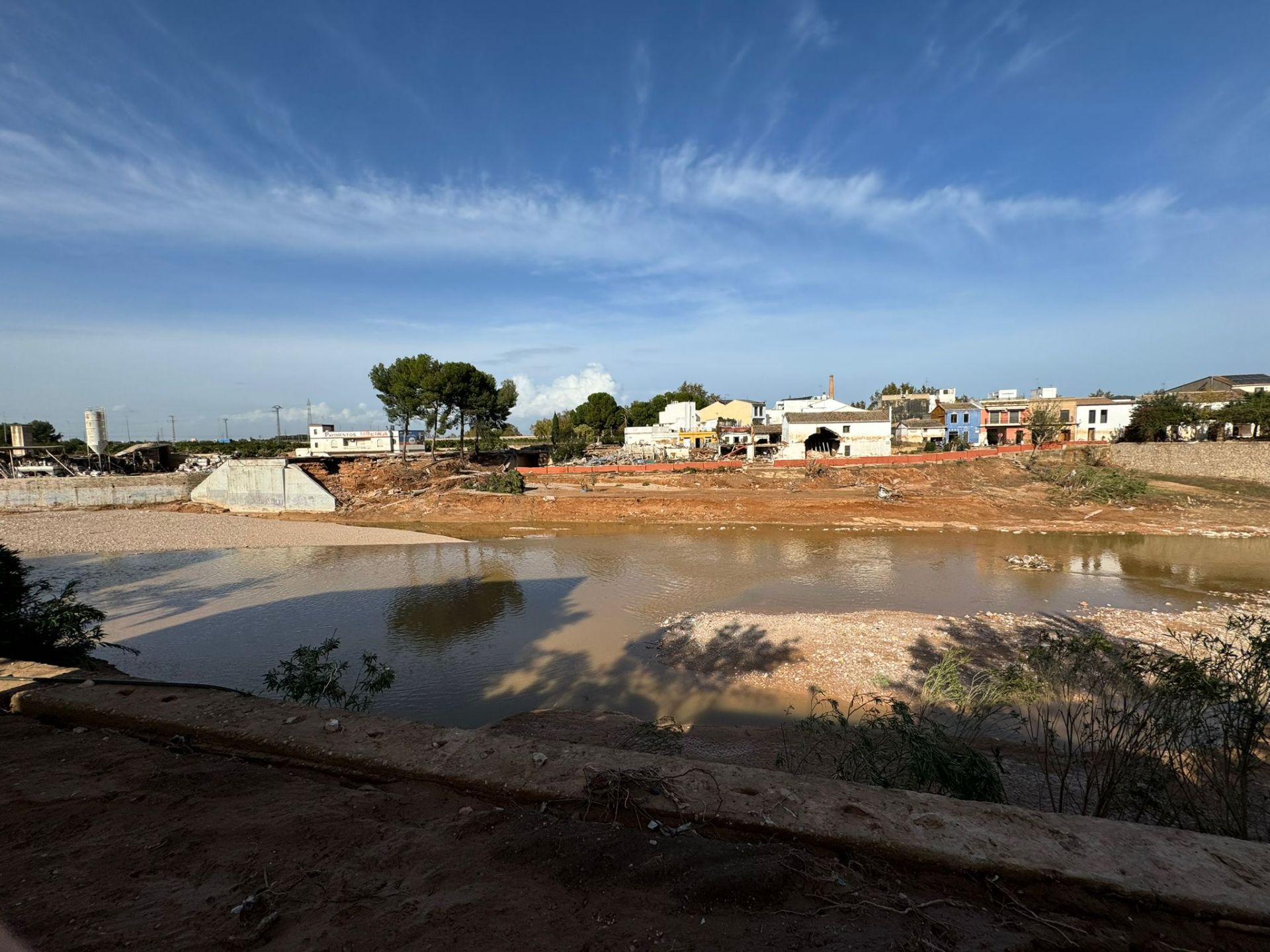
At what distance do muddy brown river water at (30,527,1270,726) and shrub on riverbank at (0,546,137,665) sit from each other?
113 inches

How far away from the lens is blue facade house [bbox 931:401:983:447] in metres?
53.3

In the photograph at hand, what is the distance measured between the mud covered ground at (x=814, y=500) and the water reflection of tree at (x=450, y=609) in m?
13.6

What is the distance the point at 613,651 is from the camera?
13.4 metres

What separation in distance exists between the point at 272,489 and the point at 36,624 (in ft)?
99.0

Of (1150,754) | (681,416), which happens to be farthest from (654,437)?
(1150,754)

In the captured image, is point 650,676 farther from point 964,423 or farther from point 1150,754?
point 964,423

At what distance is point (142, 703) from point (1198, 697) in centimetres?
976

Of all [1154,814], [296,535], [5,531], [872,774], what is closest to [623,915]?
[872,774]

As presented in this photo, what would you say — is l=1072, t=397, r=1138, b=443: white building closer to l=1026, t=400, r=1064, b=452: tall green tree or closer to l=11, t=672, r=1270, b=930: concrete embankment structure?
l=1026, t=400, r=1064, b=452: tall green tree

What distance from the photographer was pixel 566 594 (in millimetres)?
18812

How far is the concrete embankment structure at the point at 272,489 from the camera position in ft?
117

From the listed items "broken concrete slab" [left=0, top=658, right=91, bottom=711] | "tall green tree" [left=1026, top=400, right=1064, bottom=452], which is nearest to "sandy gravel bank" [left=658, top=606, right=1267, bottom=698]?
"broken concrete slab" [left=0, top=658, right=91, bottom=711]

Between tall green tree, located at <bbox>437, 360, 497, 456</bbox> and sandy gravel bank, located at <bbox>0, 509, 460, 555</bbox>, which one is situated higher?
tall green tree, located at <bbox>437, 360, 497, 456</bbox>

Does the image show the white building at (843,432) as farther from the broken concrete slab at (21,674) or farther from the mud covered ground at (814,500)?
the broken concrete slab at (21,674)
